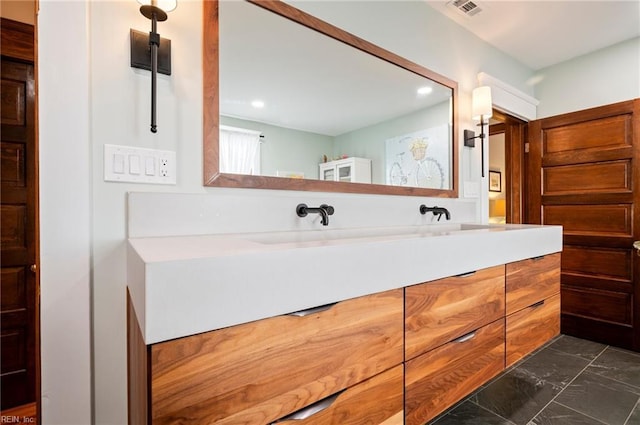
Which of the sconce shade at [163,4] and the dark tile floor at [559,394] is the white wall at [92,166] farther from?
the dark tile floor at [559,394]

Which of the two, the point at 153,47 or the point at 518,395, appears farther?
the point at 518,395

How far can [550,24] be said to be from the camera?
2.09 m

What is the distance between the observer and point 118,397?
3.18 ft

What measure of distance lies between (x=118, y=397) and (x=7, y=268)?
4.39 ft

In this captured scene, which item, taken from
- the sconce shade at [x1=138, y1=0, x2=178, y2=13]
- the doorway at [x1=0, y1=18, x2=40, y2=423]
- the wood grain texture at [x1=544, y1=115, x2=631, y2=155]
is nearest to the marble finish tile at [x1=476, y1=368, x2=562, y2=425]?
the wood grain texture at [x1=544, y1=115, x2=631, y2=155]

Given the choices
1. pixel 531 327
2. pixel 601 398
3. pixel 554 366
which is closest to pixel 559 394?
pixel 601 398

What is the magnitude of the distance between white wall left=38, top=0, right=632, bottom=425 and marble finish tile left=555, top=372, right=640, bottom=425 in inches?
77.9

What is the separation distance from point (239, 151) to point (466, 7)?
1.74 m

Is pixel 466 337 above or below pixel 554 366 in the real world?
above

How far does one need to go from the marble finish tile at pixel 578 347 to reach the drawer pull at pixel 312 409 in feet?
7.49

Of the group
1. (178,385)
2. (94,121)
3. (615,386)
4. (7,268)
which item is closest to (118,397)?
(178,385)

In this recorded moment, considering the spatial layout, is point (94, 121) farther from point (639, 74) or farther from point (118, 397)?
point (639, 74)

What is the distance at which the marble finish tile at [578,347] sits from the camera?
7.03 ft

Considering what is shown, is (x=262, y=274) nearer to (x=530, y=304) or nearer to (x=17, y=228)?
(x=530, y=304)
